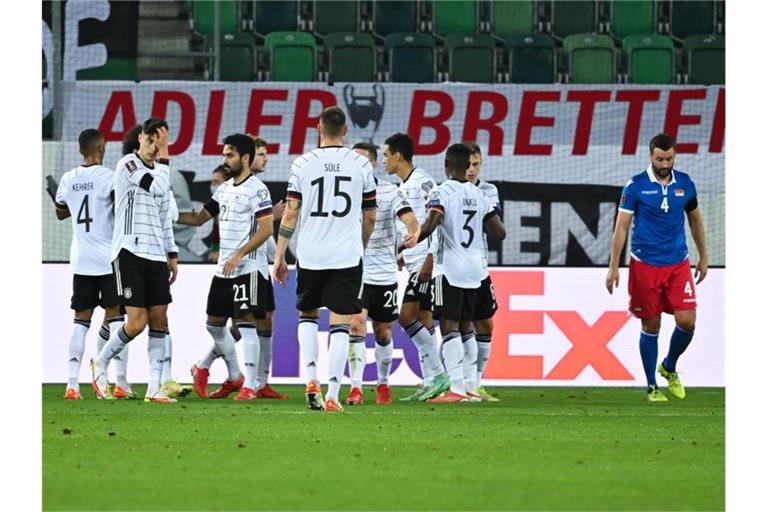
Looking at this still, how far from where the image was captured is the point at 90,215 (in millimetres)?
11672

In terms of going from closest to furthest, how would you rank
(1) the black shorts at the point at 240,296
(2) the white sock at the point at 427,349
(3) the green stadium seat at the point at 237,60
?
(1) the black shorts at the point at 240,296 < (2) the white sock at the point at 427,349 < (3) the green stadium seat at the point at 237,60

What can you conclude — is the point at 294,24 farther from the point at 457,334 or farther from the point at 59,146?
the point at 457,334

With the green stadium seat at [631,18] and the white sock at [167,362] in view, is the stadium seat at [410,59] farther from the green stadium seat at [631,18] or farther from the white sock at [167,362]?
the white sock at [167,362]

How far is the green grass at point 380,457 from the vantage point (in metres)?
5.91

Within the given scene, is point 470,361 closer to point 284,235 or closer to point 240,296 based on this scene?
point 240,296

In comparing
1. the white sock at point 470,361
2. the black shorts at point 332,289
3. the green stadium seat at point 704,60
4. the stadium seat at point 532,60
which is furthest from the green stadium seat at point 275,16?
the black shorts at point 332,289

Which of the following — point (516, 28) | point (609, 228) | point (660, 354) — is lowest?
point (660, 354)

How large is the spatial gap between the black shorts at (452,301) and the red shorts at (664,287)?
1.40 meters

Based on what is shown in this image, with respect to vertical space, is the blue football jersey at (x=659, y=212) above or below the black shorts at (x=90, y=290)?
above

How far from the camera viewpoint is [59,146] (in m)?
16.5
